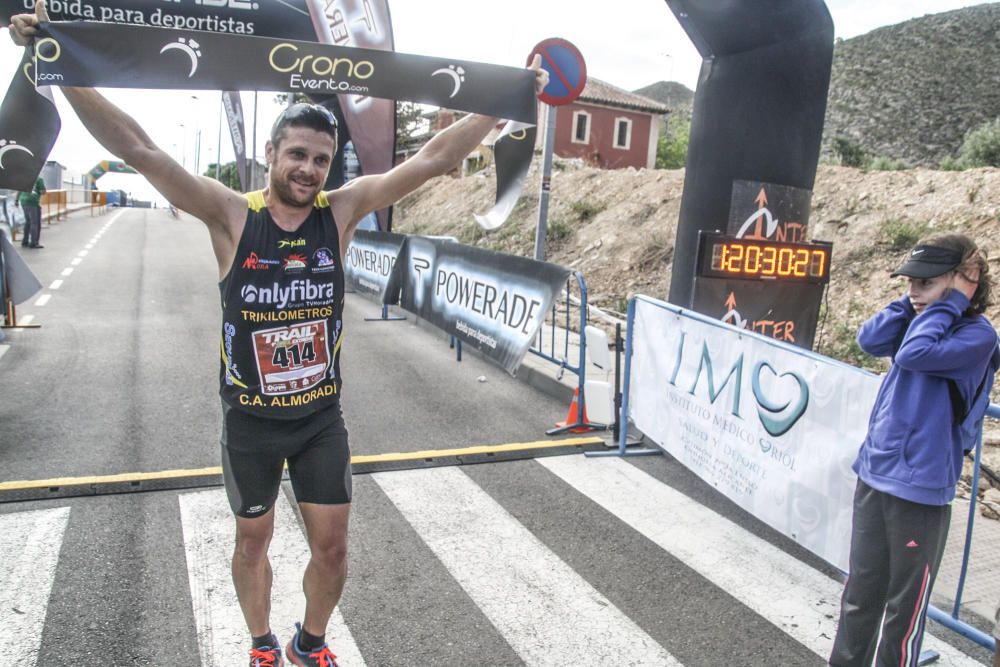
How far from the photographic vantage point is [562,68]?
7.88 metres

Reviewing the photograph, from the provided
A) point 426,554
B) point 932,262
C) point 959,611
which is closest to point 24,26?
point 426,554

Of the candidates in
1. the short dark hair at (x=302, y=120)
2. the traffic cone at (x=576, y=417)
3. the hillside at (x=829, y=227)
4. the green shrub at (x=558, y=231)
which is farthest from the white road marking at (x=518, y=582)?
the green shrub at (x=558, y=231)

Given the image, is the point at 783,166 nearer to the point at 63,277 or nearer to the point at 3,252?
the point at 3,252

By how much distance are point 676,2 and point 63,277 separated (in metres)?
14.2

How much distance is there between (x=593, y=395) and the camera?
727 cm

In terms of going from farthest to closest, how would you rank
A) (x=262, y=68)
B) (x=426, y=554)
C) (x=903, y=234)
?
(x=903, y=234) → (x=426, y=554) → (x=262, y=68)

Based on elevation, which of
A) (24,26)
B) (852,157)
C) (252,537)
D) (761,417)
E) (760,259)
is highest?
(852,157)

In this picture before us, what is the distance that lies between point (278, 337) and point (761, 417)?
3192 mm

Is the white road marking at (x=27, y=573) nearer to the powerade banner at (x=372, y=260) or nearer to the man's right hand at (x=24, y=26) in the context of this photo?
the man's right hand at (x=24, y=26)

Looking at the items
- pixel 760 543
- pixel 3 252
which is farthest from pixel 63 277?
pixel 760 543

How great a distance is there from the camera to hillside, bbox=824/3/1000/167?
56.3 metres

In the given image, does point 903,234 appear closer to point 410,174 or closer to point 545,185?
point 545,185

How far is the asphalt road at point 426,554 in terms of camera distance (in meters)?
3.75

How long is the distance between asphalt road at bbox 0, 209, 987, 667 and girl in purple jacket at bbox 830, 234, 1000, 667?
80cm
